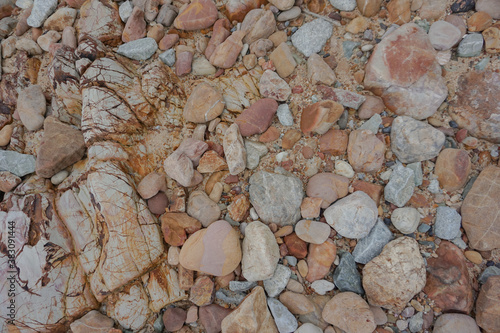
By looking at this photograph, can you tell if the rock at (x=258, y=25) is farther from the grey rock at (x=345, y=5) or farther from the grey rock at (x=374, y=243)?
the grey rock at (x=374, y=243)

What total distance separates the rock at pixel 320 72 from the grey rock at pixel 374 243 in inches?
56.4

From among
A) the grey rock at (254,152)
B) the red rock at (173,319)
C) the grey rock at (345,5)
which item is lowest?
the red rock at (173,319)

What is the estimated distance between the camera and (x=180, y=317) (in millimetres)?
2535

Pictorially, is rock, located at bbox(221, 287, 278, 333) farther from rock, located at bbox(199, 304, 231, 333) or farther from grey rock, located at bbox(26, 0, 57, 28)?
grey rock, located at bbox(26, 0, 57, 28)

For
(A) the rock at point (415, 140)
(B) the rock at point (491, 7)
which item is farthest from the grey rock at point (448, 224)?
(B) the rock at point (491, 7)

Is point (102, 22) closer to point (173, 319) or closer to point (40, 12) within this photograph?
point (40, 12)

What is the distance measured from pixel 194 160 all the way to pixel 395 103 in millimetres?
2011

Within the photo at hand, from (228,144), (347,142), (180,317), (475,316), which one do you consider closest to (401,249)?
(475,316)

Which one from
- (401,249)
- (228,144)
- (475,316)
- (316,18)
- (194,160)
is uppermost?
(316,18)

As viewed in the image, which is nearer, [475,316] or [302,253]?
[475,316]

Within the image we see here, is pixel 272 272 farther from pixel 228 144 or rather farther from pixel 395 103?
pixel 395 103

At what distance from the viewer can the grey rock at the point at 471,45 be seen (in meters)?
2.58

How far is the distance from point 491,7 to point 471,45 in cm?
40

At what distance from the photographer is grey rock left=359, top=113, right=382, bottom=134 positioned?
2615 millimetres
